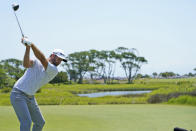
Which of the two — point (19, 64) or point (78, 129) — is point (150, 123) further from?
point (19, 64)

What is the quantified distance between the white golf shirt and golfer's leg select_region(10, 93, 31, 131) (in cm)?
11

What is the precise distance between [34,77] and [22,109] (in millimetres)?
422

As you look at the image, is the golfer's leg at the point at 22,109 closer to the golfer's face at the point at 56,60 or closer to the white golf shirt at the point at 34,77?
the white golf shirt at the point at 34,77

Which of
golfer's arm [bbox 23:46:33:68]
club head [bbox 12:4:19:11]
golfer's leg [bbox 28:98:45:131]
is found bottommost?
golfer's leg [bbox 28:98:45:131]

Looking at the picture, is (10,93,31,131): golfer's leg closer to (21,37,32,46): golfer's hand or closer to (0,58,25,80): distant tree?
(21,37,32,46): golfer's hand

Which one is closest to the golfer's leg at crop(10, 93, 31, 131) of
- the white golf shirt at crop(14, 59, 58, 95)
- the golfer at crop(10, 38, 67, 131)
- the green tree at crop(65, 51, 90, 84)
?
the golfer at crop(10, 38, 67, 131)

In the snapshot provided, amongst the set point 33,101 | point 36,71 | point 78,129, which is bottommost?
point 78,129

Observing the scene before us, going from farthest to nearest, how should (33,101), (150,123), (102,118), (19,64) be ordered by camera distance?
(19,64), (102,118), (150,123), (33,101)

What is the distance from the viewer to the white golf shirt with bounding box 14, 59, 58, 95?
3920mm

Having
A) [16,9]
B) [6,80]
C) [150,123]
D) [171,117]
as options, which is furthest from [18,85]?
[6,80]

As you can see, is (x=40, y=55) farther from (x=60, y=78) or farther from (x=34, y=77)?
(x=60, y=78)

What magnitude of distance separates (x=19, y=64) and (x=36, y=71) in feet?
171

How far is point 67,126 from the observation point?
677cm

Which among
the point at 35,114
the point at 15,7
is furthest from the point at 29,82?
the point at 15,7
